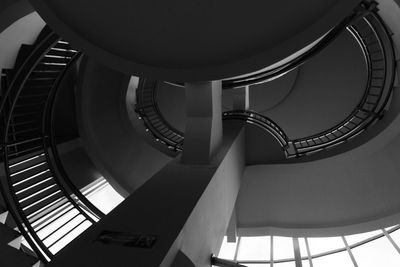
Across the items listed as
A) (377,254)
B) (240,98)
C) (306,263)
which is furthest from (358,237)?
(240,98)

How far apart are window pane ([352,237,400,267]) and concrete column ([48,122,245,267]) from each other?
7.29 m

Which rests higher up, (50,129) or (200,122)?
(50,129)

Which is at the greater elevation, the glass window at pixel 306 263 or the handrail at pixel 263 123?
the handrail at pixel 263 123

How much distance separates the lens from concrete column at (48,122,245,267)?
296 centimetres

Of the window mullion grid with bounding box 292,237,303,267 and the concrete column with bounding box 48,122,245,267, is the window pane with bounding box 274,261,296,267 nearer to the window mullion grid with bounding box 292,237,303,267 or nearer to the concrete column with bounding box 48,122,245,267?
the window mullion grid with bounding box 292,237,303,267

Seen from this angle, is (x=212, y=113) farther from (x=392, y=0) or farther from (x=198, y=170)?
(x=392, y=0)

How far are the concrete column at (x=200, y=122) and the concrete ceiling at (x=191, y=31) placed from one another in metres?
0.89

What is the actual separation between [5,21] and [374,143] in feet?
26.5

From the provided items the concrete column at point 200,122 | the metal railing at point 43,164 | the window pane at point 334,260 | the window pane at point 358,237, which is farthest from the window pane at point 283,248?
the concrete column at point 200,122

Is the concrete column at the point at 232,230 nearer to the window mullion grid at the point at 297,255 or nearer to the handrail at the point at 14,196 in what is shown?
the window mullion grid at the point at 297,255

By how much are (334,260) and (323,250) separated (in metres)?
0.46

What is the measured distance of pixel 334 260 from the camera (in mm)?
10961

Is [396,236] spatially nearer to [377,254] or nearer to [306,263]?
[377,254]

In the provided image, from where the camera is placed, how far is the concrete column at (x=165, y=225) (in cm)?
296
